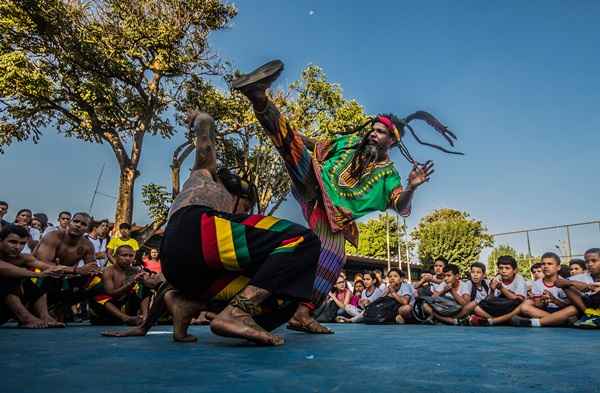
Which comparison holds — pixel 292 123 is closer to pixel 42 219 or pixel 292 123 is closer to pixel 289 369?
pixel 42 219

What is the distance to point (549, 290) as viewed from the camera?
5965 mm

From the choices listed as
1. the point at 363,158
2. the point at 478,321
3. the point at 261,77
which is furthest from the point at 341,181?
the point at 478,321

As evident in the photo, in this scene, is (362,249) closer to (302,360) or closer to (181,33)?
(181,33)

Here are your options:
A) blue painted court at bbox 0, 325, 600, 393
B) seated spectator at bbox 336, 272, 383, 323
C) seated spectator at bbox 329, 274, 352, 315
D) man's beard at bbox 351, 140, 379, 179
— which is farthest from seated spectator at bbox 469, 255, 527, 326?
blue painted court at bbox 0, 325, 600, 393

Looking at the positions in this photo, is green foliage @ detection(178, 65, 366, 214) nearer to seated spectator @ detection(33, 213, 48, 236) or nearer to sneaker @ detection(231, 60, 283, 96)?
seated spectator @ detection(33, 213, 48, 236)

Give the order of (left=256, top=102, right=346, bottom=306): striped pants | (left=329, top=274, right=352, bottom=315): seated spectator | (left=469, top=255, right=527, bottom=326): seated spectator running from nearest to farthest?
(left=256, top=102, right=346, bottom=306): striped pants, (left=469, top=255, right=527, bottom=326): seated spectator, (left=329, top=274, right=352, bottom=315): seated spectator

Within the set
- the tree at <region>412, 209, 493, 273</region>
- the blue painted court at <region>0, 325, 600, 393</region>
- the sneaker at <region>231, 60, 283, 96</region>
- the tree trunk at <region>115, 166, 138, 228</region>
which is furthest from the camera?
the tree at <region>412, 209, 493, 273</region>

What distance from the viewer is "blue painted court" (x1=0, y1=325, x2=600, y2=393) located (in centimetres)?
122

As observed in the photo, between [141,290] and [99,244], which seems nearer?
[141,290]

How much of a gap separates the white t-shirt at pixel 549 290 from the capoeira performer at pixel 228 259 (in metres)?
4.59

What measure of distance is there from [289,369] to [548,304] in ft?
17.2

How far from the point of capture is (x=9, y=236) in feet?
14.0

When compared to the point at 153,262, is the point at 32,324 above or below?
below

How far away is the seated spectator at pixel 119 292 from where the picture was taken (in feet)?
15.9
